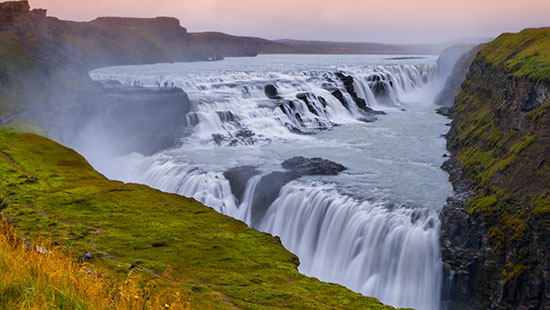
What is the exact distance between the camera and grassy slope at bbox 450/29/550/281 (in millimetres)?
15539

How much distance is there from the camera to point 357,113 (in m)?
50.3

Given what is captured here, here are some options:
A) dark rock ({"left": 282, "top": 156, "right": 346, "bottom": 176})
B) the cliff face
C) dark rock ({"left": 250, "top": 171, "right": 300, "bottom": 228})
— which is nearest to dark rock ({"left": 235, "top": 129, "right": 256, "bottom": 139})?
dark rock ({"left": 282, "top": 156, "right": 346, "bottom": 176})

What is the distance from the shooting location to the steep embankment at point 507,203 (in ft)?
49.2

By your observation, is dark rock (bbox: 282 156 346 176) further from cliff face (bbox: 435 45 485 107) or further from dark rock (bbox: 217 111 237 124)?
cliff face (bbox: 435 45 485 107)

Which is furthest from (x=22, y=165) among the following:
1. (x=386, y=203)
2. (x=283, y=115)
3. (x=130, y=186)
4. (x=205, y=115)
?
(x=283, y=115)

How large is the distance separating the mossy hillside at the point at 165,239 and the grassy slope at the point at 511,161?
7436mm

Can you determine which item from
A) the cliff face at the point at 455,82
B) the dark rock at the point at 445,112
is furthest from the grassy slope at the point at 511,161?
the cliff face at the point at 455,82

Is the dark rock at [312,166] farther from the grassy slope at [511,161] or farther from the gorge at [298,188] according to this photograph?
the grassy slope at [511,161]

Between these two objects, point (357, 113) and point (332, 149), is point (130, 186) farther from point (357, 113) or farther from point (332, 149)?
point (357, 113)

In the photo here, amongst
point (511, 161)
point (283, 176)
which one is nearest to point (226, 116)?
point (283, 176)

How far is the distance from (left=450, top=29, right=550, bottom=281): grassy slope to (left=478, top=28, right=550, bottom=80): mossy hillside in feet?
0.17

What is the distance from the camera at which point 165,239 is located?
13188 millimetres

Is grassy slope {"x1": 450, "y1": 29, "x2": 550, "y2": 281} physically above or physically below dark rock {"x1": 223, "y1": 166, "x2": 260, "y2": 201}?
above

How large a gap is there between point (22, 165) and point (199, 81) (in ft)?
111
